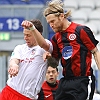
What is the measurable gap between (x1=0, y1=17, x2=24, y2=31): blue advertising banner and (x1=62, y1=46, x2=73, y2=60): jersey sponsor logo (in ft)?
30.7

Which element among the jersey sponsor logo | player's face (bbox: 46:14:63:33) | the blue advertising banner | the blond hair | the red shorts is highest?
the blond hair

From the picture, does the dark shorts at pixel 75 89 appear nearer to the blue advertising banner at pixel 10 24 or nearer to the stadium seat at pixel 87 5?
the blue advertising banner at pixel 10 24

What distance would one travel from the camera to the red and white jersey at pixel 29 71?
14.3ft

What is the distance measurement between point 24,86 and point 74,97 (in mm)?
647

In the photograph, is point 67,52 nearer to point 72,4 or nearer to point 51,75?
point 51,75

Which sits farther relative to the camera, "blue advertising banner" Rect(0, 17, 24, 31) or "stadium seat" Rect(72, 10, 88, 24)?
"stadium seat" Rect(72, 10, 88, 24)

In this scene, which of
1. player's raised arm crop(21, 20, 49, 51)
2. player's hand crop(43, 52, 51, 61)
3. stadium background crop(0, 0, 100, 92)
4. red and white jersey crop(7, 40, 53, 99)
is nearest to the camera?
player's raised arm crop(21, 20, 49, 51)

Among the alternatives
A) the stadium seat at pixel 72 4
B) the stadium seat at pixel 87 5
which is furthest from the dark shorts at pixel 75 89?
the stadium seat at pixel 87 5

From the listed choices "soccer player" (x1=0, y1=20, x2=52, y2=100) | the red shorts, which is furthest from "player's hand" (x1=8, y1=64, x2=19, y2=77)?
the red shorts

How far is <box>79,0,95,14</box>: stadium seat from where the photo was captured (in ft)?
49.1

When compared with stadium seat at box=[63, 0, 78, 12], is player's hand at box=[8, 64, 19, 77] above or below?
above

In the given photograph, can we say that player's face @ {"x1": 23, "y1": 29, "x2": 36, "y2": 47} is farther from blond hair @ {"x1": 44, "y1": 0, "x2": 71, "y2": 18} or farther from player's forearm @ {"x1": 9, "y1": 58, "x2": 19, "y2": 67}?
blond hair @ {"x1": 44, "y1": 0, "x2": 71, "y2": 18}

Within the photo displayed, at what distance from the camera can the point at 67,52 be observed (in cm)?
395

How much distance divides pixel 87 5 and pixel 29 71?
10831 millimetres
